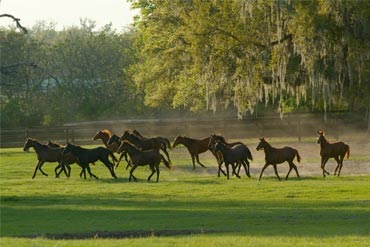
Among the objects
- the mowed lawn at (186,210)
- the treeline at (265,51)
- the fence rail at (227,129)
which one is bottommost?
the fence rail at (227,129)

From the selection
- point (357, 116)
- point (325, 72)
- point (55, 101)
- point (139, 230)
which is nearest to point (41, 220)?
point (139, 230)

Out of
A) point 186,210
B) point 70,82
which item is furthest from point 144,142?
point 70,82

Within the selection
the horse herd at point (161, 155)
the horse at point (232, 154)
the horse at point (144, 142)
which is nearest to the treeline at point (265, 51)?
the horse herd at point (161, 155)

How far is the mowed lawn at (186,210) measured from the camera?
16.5 m

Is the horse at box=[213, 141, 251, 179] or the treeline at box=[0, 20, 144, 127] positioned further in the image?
the treeline at box=[0, 20, 144, 127]

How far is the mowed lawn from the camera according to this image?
16516mm

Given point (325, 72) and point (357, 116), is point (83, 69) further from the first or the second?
point (325, 72)

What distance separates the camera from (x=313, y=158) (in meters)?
43.0

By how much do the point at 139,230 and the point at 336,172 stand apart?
1622 cm

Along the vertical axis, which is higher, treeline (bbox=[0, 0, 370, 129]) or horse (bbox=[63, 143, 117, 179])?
treeline (bbox=[0, 0, 370, 129])

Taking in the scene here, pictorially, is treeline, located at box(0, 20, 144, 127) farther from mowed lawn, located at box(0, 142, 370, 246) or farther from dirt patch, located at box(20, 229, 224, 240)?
dirt patch, located at box(20, 229, 224, 240)

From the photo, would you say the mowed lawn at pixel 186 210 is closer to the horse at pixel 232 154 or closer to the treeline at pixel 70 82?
the horse at pixel 232 154

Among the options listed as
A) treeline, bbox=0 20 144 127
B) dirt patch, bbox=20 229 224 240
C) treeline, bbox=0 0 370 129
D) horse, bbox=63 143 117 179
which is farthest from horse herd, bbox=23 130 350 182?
treeline, bbox=0 20 144 127

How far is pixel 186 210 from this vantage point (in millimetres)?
22797
